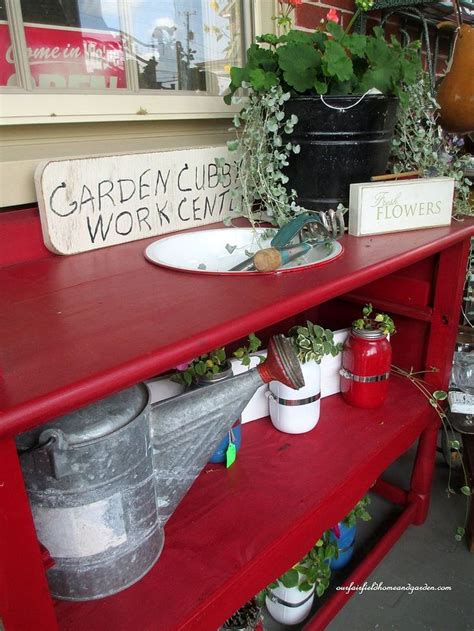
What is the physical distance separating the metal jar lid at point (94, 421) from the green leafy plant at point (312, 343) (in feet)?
1.58

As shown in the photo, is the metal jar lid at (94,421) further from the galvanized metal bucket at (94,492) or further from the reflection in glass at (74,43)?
the reflection in glass at (74,43)

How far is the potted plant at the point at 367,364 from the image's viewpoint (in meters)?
1.16

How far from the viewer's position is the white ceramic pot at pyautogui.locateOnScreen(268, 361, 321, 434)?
41.5 inches

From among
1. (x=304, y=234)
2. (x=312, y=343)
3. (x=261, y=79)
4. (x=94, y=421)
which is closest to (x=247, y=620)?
(x=312, y=343)

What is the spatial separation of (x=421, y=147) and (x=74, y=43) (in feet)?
2.55

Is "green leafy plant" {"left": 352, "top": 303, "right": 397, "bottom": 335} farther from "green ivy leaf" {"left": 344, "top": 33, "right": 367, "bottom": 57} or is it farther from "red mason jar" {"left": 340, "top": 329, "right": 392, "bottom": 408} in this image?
"green ivy leaf" {"left": 344, "top": 33, "right": 367, "bottom": 57}

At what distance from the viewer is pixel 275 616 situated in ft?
4.02

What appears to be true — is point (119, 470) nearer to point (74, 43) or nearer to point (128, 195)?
point (128, 195)

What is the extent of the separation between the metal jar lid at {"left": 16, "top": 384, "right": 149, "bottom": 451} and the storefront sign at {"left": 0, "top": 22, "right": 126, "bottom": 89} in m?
0.61

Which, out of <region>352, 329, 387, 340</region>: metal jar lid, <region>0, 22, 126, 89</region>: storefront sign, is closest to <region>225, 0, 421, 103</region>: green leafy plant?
<region>0, 22, 126, 89</region>: storefront sign

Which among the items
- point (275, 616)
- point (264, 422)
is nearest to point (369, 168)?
point (264, 422)

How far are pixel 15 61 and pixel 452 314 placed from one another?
1077mm

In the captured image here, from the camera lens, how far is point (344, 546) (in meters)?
1.34

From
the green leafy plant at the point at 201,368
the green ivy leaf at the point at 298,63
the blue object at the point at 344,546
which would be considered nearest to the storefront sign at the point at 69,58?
the green ivy leaf at the point at 298,63
